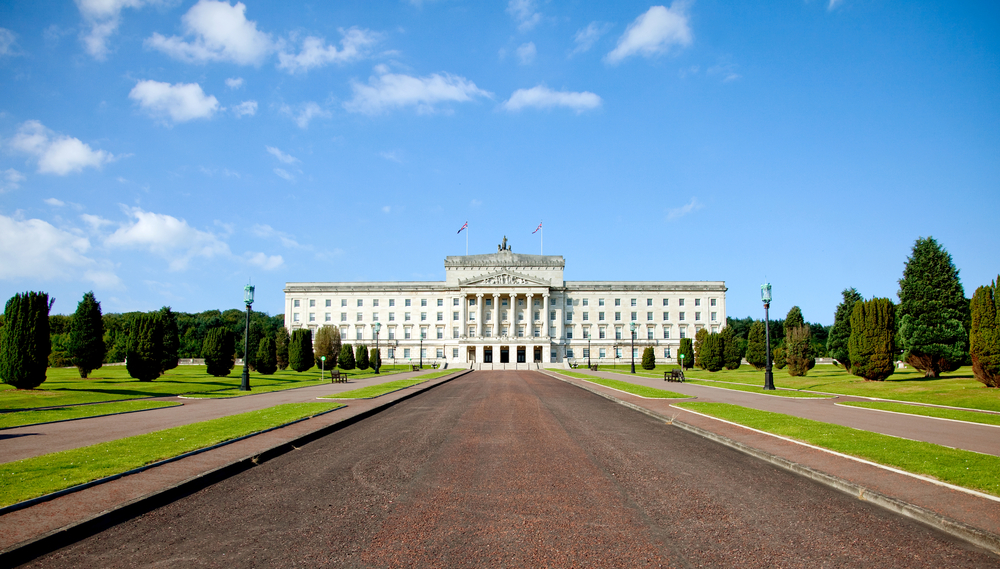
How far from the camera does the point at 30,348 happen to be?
26375 mm

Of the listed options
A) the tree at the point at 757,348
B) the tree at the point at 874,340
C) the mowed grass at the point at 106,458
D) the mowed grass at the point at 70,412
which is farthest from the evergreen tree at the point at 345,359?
the mowed grass at the point at 106,458

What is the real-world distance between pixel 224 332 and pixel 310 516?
4504 centimetres

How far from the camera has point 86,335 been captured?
35.8m

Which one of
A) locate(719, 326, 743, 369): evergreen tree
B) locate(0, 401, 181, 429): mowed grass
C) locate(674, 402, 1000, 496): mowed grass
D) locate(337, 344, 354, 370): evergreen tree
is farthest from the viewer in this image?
locate(337, 344, 354, 370): evergreen tree

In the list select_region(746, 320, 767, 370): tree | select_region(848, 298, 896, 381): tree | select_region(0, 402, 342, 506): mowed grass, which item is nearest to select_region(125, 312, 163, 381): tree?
select_region(0, 402, 342, 506): mowed grass

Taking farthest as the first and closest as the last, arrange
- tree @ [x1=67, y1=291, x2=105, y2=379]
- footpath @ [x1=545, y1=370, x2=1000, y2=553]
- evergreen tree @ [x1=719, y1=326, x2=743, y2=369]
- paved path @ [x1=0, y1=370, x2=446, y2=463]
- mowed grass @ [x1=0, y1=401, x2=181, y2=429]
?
1. evergreen tree @ [x1=719, y1=326, x2=743, y2=369]
2. tree @ [x1=67, y1=291, x2=105, y2=379]
3. mowed grass @ [x1=0, y1=401, x2=181, y2=429]
4. paved path @ [x1=0, y1=370, x2=446, y2=463]
5. footpath @ [x1=545, y1=370, x2=1000, y2=553]

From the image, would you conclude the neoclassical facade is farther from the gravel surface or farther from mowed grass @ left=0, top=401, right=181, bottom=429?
the gravel surface

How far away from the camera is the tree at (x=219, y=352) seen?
4516cm

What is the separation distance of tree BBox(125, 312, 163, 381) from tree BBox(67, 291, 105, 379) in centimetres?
198

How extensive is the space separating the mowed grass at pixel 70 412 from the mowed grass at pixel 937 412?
1022 inches

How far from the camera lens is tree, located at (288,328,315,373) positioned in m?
59.8

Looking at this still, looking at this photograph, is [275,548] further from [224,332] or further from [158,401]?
[224,332]

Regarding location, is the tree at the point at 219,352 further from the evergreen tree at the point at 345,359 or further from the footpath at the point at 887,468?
the footpath at the point at 887,468

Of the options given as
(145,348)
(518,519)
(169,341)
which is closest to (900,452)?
(518,519)
